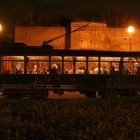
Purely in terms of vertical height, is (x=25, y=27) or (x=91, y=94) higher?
(x=25, y=27)

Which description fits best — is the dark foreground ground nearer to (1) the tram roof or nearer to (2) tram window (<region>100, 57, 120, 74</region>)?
(1) the tram roof

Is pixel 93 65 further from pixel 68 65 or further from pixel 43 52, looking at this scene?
pixel 43 52

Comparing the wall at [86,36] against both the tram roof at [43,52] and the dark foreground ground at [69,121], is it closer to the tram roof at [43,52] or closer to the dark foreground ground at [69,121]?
the tram roof at [43,52]

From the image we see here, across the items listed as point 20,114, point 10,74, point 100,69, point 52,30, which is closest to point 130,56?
point 100,69

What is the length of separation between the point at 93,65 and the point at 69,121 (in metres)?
19.5

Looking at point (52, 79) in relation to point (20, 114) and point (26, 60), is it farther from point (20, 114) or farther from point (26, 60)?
point (20, 114)

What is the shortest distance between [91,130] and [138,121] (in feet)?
4.32

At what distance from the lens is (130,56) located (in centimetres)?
2959

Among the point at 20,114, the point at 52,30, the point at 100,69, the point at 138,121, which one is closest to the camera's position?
the point at 138,121

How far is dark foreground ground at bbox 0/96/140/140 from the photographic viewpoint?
28.5 feet

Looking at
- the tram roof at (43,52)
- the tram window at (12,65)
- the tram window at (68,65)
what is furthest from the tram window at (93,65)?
the tram window at (12,65)

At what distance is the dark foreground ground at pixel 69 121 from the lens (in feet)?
28.5

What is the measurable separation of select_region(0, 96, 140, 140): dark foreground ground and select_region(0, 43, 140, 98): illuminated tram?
15.5 metres

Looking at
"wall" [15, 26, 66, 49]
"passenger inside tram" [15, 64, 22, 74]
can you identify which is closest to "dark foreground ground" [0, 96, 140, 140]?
"passenger inside tram" [15, 64, 22, 74]
